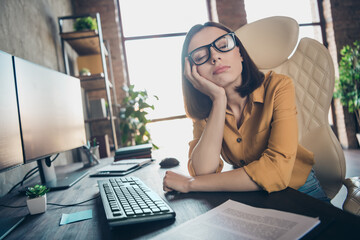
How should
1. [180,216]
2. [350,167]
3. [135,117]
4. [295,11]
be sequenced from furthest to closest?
[295,11]
[135,117]
[350,167]
[180,216]

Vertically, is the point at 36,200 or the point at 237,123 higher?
the point at 237,123

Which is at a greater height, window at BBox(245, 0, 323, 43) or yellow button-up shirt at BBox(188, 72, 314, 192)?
window at BBox(245, 0, 323, 43)

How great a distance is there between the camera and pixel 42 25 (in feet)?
7.13

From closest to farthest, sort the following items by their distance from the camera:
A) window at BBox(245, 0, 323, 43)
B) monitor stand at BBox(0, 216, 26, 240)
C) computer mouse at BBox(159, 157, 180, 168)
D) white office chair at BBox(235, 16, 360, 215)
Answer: monitor stand at BBox(0, 216, 26, 240)
white office chair at BBox(235, 16, 360, 215)
computer mouse at BBox(159, 157, 180, 168)
window at BBox(245, 0, 323, 43)

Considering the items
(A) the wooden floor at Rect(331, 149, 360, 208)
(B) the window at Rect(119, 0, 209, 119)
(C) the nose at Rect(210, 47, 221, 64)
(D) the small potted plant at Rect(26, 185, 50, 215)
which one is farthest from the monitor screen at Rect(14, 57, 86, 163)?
(B) the window at Rect(119, 0, 209, 119)

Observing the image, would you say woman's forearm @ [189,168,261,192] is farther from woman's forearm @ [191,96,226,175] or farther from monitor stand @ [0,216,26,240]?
monitor stand @ [0,216,26,240]

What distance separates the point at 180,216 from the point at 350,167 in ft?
11.3

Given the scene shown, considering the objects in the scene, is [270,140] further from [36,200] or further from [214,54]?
[36,200]

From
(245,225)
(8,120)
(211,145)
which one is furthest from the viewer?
(211,145)

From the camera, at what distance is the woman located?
81cm

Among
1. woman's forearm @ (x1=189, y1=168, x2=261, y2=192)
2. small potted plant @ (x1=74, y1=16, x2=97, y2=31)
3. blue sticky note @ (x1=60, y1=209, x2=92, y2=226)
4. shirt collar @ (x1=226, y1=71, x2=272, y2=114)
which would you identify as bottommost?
blue sticky note @ (x1=60, y1=209, x2=92, y2=226)

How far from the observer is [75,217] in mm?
700

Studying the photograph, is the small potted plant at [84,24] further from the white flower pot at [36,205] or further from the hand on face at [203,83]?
the white flower pot at [36,205]

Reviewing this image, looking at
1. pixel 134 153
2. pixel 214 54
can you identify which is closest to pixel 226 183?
pixel 214 54
